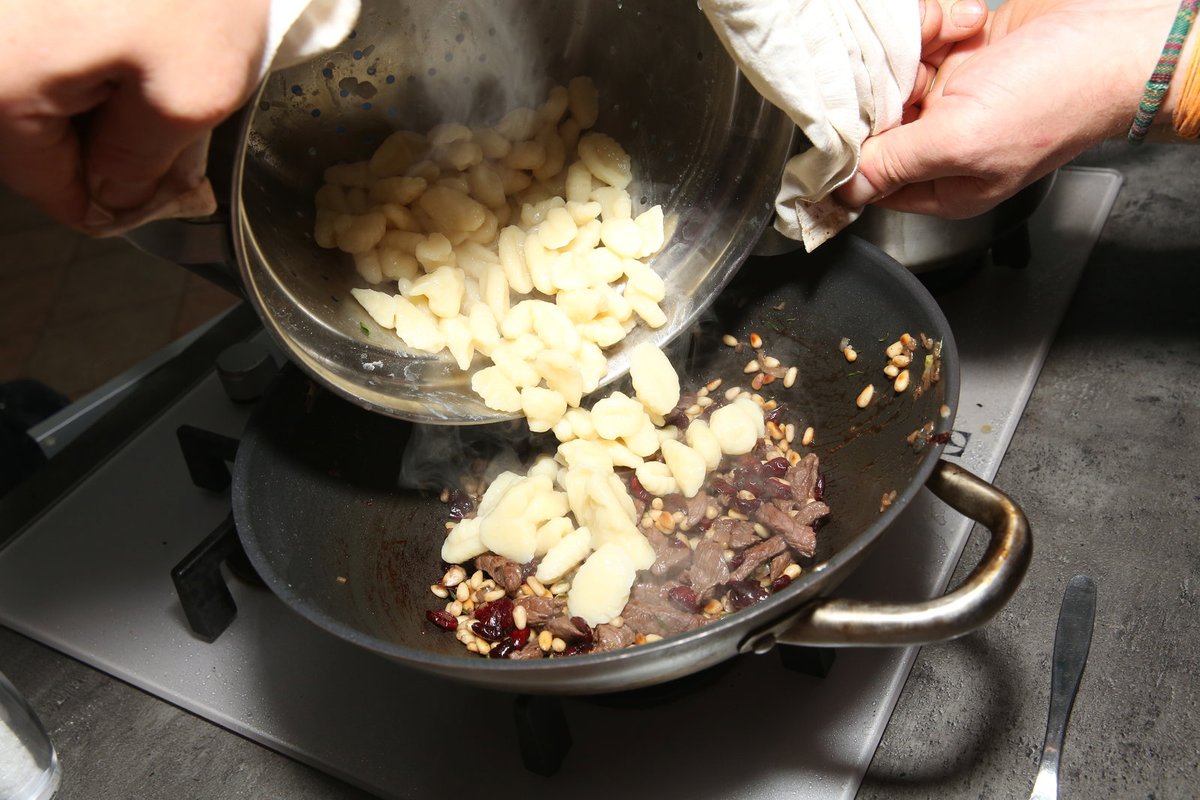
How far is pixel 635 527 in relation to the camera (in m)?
1.02

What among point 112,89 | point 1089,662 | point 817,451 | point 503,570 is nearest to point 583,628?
point 503,570

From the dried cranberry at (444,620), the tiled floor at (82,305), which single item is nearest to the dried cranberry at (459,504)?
the dried cranberry at (444,620)

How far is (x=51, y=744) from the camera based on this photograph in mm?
989

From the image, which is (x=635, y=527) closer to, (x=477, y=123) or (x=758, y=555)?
(x=758, y=555)

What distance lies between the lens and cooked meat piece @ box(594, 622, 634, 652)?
3.01 feet

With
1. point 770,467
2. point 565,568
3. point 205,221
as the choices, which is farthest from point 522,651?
point 205,221

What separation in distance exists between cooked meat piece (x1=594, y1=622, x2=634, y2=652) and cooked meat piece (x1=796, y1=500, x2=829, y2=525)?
22 cm

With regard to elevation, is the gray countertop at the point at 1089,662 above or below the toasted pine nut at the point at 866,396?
below

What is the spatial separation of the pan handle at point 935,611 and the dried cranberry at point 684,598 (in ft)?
0.70

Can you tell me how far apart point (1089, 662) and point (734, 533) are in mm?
365

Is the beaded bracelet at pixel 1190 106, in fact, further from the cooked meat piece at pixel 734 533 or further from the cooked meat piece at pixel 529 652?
the cooked meat piece at pixel 529 652

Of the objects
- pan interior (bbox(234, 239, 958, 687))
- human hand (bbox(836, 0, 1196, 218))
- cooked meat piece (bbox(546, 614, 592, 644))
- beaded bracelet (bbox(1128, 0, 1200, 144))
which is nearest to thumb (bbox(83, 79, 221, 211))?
pan interior (bbox(234, 239, 958, 687))

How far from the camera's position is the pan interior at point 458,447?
901mm

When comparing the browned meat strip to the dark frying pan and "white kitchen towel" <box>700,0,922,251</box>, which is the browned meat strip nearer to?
the dark frying pan
